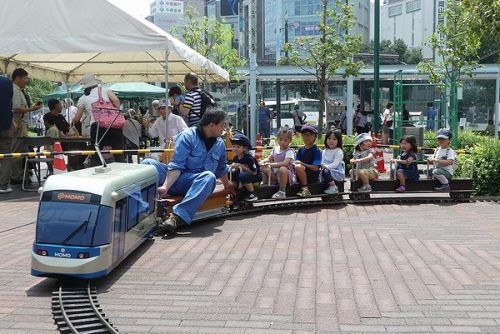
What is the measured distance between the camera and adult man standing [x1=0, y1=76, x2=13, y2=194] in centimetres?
1093

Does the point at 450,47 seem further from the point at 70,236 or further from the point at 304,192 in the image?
the point at 70,236

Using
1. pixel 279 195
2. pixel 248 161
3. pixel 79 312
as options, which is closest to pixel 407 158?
pixel 279 195

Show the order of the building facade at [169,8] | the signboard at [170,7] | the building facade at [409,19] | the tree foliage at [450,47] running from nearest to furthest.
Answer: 1. the tree foliage at [450,47]
2. the building facade at [409,19]
3. the building facade at [169,8]
4. the signboard at [170,7]

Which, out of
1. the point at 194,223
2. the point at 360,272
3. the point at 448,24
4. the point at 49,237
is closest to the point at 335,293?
the point at 360,272

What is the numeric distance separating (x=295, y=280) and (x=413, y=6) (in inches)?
5203

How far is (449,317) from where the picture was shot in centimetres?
455

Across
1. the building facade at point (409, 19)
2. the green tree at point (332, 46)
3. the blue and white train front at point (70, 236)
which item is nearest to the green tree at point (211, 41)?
the green tree at point (332, 46)

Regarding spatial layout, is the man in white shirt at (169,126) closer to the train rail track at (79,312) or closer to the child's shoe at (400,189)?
the child's shoe at (400,189)

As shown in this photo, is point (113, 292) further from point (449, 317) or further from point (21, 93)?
point (21, 93)

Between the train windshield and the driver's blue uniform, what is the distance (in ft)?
7.10

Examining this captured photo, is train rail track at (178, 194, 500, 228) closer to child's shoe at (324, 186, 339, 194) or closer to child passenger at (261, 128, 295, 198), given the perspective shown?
child's shoe at (324, 186, 339, 194)

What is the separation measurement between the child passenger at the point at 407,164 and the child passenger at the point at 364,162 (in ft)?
1.40

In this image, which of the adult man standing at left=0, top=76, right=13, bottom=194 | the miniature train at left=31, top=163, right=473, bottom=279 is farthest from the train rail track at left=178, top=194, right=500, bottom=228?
the adult man standing at left=0, top=76, right=13, bottom=194

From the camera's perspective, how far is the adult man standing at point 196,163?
7469 mm
